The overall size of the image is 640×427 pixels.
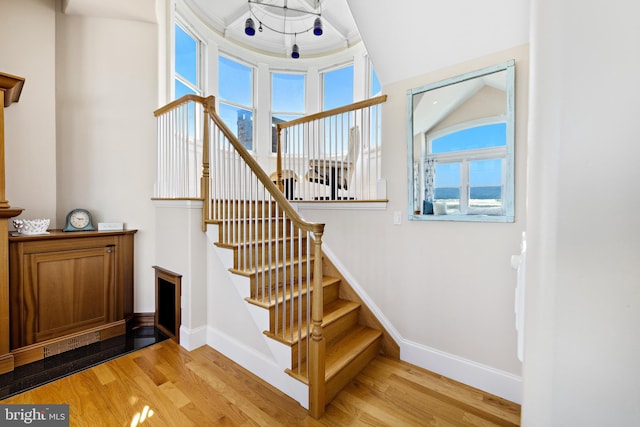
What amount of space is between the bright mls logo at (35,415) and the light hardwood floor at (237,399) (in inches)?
1.7

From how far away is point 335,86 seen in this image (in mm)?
4785

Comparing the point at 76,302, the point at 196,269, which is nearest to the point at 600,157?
the point at 196,269

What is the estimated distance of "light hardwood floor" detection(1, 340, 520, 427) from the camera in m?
1.60

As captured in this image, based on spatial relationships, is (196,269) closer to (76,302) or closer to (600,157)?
(76,302)

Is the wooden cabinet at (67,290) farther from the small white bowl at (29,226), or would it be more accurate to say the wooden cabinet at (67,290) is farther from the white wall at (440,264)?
the white wall at (440,264)

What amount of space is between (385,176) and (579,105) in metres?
2.04

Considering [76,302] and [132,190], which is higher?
[132,190]

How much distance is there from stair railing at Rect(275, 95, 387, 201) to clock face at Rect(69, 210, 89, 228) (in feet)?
6.36

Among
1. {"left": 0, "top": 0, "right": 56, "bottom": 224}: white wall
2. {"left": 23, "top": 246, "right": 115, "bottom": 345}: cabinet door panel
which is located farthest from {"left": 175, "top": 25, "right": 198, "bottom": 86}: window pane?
{"left": 23, "top": 246, "right": 115, "bottom": 345}: cabinet door panel

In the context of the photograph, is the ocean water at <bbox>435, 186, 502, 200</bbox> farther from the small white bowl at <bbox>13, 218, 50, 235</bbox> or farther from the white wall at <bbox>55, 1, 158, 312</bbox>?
the small white bowl at <bbox>13, 218, 50, 235</bbox>

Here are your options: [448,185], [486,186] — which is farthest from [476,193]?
[448,185]

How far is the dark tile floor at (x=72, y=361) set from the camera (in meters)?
1.85

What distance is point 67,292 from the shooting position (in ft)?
7.61

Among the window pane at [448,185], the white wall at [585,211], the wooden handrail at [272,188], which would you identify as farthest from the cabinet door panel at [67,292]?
the white wall at [585,211]
